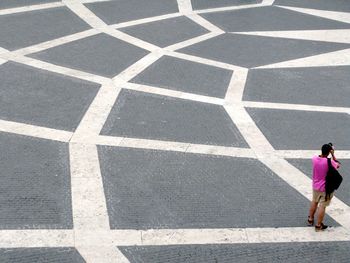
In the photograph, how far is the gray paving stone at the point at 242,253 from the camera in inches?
323

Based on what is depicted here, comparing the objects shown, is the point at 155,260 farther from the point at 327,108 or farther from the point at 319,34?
the point at 319,34

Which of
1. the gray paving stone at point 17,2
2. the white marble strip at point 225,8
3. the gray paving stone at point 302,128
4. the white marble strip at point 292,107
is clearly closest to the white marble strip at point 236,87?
the white marble strip at point 292,107

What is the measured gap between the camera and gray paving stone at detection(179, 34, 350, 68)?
54.3 feet

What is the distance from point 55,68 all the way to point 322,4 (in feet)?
41.4

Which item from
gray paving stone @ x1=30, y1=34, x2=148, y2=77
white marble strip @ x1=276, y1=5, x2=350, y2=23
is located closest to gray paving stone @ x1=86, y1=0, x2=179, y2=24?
gray paving stone @ x1=30, y1=34, x2=148, y2=77

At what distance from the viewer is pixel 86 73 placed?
14.6 m

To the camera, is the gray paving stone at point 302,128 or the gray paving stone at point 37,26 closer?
the gray paving stone at point 302,128

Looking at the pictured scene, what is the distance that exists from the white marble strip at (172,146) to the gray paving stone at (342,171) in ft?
3.14

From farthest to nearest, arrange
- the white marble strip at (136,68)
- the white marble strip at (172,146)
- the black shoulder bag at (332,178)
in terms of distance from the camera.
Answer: the white marble strip at (136,68), the white marble strip at (172,146), the black shoulder bag at (332,178)

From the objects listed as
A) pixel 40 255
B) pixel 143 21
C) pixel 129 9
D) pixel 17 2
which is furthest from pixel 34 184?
pixel 17 2

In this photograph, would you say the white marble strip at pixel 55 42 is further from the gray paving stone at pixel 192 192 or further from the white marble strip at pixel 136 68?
the gray paving stone at pixel 192 192

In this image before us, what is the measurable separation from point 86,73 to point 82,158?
449 cm

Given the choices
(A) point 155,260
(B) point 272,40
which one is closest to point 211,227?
(A) point 155,260

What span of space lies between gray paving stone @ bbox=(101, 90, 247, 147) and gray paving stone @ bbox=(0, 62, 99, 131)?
2.90ft
